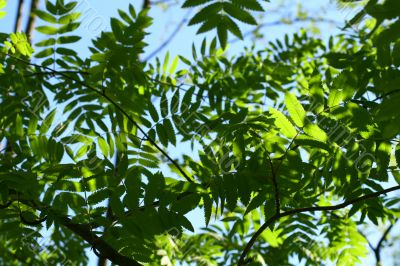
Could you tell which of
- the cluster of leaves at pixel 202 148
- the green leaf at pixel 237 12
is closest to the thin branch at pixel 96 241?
the cluster of leaves at pixel 202 148

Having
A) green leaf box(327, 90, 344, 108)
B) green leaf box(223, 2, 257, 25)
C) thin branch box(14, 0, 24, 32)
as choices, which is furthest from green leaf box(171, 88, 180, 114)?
thin branch box(14, 0, 24, 32)

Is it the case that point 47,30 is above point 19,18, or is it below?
below

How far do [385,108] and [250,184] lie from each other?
28.3 inches

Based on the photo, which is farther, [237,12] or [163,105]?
[163,105]

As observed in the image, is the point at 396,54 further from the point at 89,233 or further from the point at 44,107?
the point at 44,107

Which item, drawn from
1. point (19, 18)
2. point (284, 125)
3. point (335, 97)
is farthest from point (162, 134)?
point (19, 18)

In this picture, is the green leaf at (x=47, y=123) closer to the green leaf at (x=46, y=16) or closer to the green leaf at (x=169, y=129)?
the green leaf at (x=46, y=16)

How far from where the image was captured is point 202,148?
9.02 ft

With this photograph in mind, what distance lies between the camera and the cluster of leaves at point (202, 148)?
1.95 meters

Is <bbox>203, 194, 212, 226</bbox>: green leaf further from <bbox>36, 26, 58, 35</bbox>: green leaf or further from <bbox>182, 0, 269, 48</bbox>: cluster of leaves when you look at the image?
<bbox>36, 26, 58, 35</bbox>: green leaf

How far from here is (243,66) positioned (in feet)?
12.0

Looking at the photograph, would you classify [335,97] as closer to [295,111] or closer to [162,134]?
[295,111]

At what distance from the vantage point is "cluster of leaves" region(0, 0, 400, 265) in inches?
76.7

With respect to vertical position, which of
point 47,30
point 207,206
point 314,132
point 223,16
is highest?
point 47,30
